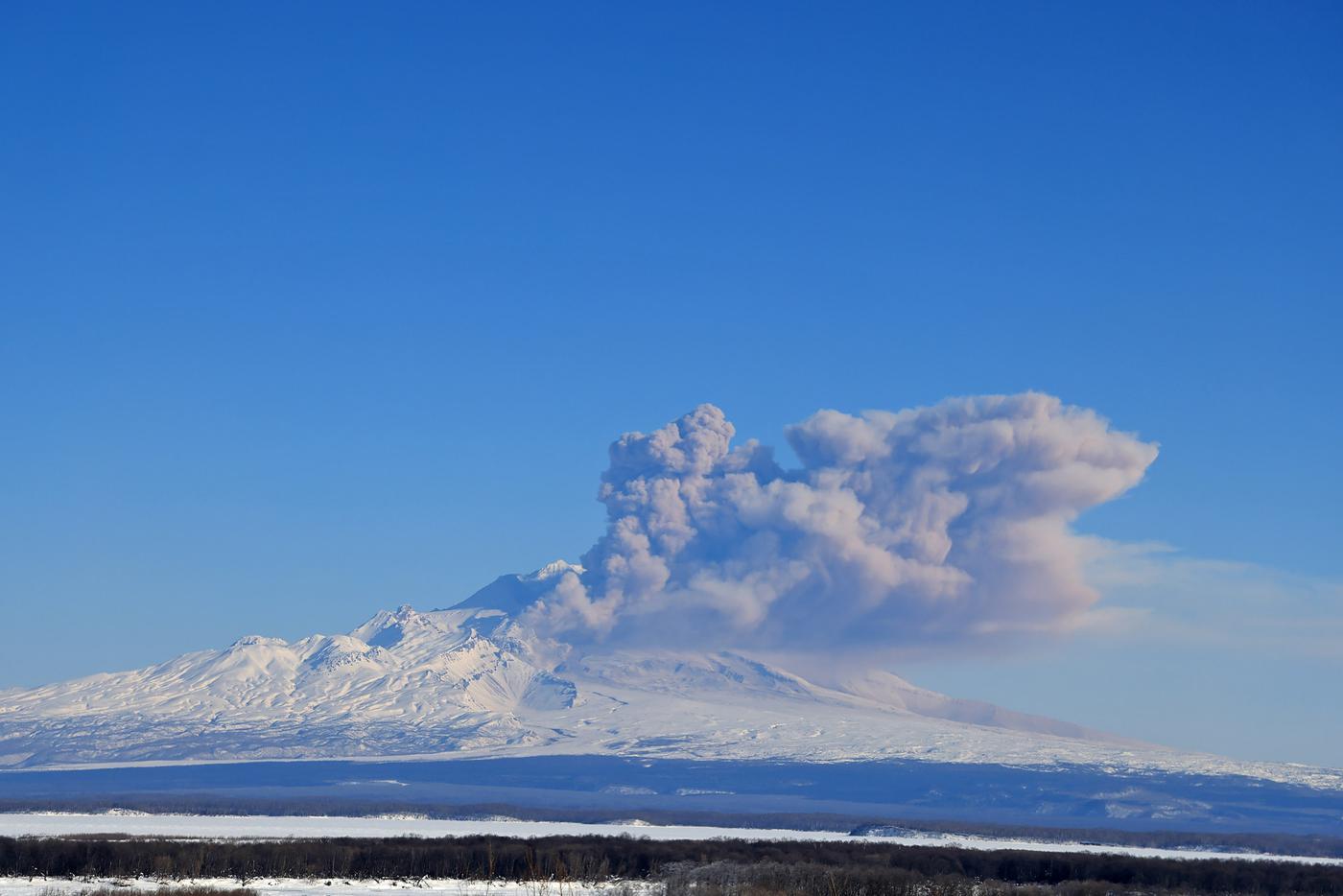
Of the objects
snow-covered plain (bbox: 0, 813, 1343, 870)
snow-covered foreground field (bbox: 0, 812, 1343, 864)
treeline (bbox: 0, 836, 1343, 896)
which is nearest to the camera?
treeline (bbox: 0, 836, 1343, 896)

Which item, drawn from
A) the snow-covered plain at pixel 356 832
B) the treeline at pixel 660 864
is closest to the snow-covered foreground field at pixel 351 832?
the snow-covered plain at pixel 356 832

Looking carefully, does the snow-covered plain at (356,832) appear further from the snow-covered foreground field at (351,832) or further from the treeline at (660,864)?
the treeline at (660,864)

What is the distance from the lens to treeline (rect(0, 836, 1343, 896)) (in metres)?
86.8

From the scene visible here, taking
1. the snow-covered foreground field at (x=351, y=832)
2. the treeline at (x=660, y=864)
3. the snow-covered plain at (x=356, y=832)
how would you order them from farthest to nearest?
the snow-covered plain at (x=356, y=832) < the snow-covered foreground field at (x=351, y=832) < the treeline at (x=660, y=864)

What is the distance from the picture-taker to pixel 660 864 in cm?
10356

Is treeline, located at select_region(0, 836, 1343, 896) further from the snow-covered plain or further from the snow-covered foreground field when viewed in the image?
the snow-covered plain

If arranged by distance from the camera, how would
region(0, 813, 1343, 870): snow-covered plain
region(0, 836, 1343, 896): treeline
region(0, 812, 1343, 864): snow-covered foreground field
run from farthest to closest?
1. region(0, 813, 1343, 870): snow-covered plain
2. region(0, 812, 1343, 864): snow-covered foreground field
3. region(0, 836, 1343, 896): treeline

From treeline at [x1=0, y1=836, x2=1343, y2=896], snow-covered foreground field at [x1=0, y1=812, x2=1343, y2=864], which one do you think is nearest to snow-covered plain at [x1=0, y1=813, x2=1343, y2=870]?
snow-covered foreground field at [x1=0, y1=812, x2=1343, y2=864]

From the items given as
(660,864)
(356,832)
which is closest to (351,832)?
(356,832)

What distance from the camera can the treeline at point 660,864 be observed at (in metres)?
86.8

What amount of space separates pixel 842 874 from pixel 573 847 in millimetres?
30367

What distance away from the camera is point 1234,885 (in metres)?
106

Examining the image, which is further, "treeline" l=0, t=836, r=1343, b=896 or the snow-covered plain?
the snow-covered plain

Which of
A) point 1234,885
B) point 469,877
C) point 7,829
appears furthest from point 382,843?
point 1234,885
